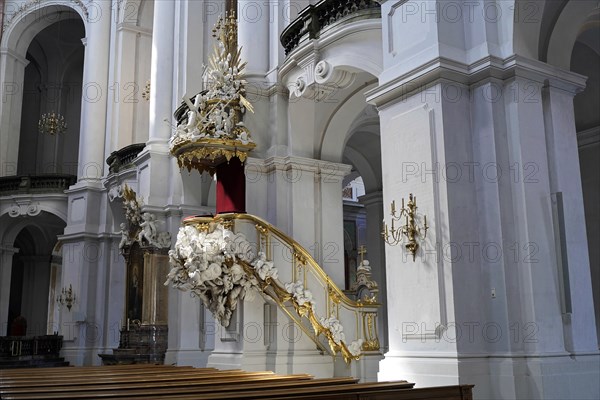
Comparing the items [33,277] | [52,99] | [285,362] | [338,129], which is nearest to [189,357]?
[285,362]

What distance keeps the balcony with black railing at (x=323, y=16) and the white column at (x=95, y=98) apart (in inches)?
387

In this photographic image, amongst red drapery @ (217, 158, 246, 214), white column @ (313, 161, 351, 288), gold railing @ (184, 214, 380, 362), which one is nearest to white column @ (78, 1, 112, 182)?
red drapery @ (217, 158, 246, 214)

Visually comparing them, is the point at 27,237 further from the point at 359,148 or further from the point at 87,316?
the point at 359,148

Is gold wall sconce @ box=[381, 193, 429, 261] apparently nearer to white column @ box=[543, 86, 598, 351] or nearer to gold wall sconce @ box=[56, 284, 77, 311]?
white column @ box=[543, 86, 598, 351]

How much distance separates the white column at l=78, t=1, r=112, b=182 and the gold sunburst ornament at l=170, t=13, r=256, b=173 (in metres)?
8.65

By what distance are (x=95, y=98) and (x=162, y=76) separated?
17.1ft

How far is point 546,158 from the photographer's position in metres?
6.93

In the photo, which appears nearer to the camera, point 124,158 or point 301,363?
point 301,363

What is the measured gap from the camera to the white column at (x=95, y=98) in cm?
1906

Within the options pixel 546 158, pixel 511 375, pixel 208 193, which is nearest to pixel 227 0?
pixel 208 193

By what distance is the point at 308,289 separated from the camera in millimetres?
10078

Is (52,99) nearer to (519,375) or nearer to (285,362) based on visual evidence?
(285,362)

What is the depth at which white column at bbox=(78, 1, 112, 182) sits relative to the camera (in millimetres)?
19062

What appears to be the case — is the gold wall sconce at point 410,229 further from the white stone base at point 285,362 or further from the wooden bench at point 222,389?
the white stone base at point 285,362
